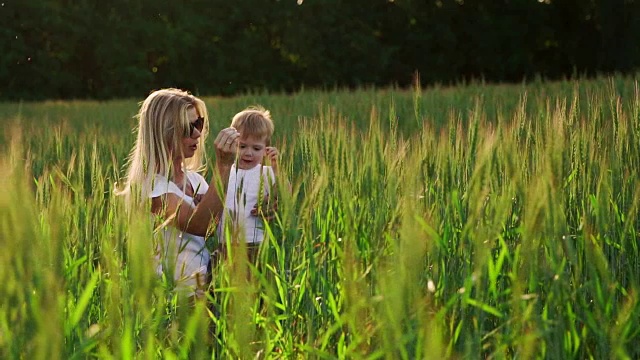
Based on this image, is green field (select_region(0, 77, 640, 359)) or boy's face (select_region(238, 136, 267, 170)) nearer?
green field (select_region(0, 77, 640, 359))

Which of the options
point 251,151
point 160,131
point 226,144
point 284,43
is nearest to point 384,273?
point 226,144

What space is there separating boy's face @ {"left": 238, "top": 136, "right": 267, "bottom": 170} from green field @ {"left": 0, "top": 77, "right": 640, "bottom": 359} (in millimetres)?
539

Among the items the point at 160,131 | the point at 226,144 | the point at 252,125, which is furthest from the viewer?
the point at 252,125

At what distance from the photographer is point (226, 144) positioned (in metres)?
2.22

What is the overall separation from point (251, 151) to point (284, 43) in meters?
23.7

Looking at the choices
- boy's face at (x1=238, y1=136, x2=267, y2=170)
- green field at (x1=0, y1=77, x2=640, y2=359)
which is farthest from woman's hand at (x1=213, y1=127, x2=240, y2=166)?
boy's face at (x1=238, y1=136, x2=267, y2=170)

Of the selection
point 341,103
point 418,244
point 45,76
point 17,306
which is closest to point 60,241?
point 17,306

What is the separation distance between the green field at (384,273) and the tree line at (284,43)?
22.6 meters

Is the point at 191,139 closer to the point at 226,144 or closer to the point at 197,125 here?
the point at 197,125

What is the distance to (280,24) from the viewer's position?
86.5 ft

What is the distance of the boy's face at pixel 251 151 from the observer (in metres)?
2.78

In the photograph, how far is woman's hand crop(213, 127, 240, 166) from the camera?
2.22 m

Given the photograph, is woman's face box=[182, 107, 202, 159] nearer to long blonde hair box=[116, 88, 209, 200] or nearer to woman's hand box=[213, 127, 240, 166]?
long blonde hair box=[116, 88, 209, 200]

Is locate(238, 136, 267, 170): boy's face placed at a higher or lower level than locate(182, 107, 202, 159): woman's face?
lower
